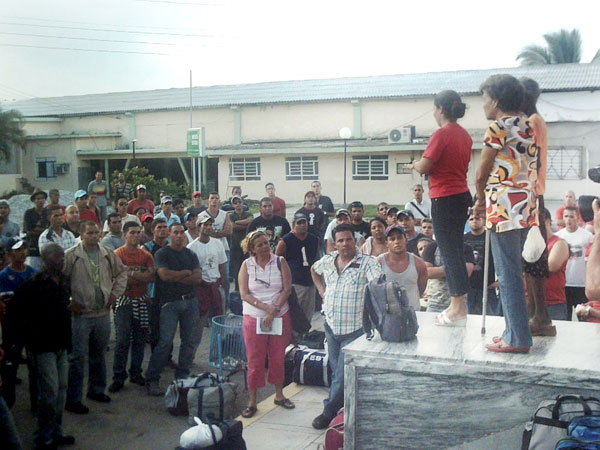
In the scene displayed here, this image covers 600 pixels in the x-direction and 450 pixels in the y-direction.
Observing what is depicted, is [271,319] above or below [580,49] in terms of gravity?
below

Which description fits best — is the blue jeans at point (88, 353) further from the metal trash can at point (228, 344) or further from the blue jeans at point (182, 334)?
the metal trash can at point (228, 344)

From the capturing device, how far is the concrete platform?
380cm

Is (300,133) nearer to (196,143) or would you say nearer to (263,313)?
(196,143)

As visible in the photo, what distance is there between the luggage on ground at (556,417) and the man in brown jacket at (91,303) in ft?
16.2

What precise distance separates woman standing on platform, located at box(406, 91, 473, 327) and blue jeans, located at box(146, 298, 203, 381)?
402 cm

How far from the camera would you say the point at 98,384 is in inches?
286

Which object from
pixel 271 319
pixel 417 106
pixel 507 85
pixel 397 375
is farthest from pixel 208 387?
pixel 417 106

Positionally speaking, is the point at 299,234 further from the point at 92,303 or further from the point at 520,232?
the point at 520,232

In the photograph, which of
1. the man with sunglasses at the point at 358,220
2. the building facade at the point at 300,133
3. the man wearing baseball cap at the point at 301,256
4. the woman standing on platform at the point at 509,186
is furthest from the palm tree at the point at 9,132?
the woman standing on platform at the point at 509,186

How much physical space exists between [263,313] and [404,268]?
5.35 ft

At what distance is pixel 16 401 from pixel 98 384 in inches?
38.2

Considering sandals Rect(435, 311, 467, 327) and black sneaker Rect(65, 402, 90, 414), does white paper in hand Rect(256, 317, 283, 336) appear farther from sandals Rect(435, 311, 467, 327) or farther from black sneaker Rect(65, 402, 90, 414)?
sandals Rect(435, 311, 467, 327)

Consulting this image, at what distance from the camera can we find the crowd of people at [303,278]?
402 centimetres

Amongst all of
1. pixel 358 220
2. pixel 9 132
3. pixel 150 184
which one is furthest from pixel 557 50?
pixel 358 220
